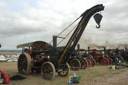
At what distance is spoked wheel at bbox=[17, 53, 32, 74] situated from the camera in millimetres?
9148

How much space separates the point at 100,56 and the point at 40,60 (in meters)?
→ 10.6

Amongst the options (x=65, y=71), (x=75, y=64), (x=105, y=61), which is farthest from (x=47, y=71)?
(x=105, y=61)

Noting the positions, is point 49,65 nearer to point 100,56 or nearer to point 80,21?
point 80,21

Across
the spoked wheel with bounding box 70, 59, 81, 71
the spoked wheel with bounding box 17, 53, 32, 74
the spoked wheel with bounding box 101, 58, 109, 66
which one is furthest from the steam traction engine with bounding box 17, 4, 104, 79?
the spoked wheel with bounding box 101, 58, 109, 66

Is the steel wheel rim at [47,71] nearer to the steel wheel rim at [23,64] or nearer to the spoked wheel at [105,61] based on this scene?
the steel wheel rim at [23,64]

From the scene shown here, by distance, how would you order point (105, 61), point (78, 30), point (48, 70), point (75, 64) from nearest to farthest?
point (48, 70)
point (78, 30)
point (75, 64)
point (105, 61)

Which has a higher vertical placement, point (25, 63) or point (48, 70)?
point (25, 63)

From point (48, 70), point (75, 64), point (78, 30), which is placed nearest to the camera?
point (48, 70)

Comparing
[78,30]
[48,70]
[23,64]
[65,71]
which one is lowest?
[65,71]

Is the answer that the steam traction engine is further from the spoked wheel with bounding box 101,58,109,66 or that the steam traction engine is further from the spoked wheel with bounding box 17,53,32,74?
the spoked wheel with bounding box 101,58,109,66

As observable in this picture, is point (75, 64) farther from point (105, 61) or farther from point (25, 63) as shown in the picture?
point (105, 61)

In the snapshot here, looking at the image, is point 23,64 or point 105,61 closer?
point 23,64

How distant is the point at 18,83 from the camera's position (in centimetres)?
720

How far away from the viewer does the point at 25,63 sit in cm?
954
